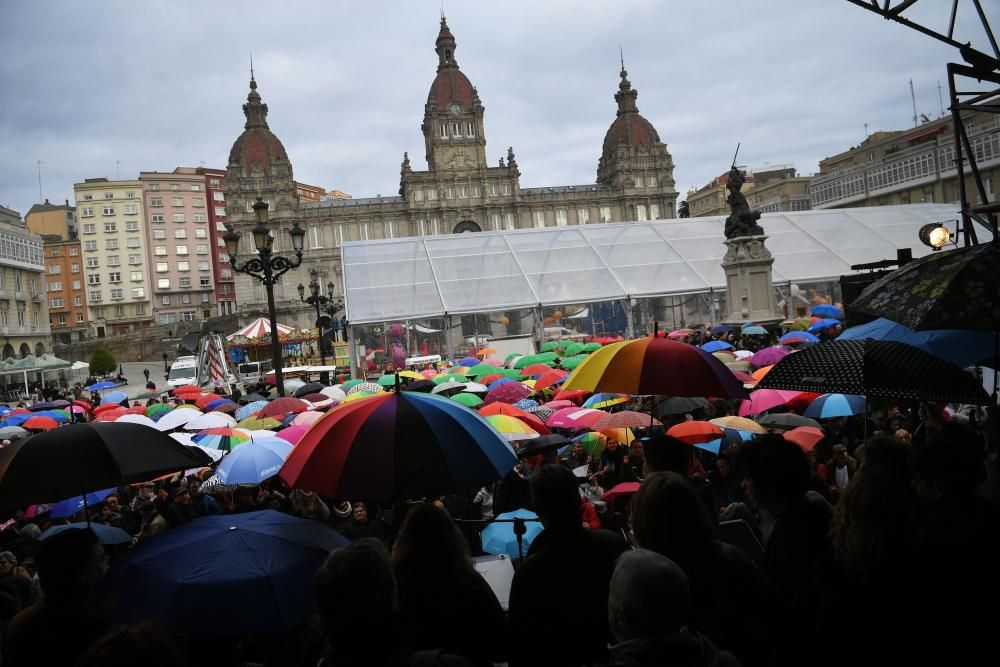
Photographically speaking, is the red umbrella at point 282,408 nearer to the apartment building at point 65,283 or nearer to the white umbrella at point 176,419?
the white umbrella at point 176,419

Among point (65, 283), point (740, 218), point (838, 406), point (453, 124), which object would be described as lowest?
point (838, 406)

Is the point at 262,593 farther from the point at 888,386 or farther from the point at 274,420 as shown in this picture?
the point at 274,420

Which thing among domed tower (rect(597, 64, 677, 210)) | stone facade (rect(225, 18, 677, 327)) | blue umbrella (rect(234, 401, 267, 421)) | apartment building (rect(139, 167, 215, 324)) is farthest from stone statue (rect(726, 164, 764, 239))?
apartment building (rect(139, 167, 215, 324))

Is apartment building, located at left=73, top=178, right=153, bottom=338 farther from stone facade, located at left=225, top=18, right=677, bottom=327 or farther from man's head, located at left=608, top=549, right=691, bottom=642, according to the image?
man's head, located at left=608, top=549, right=691, bottom=642

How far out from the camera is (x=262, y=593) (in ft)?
9.39

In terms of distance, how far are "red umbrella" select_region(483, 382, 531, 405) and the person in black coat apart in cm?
796

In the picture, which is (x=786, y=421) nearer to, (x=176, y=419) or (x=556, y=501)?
(x=556, y=501)

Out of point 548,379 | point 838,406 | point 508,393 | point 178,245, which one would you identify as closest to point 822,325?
point 548,379

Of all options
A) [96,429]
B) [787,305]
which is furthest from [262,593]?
[787,305]

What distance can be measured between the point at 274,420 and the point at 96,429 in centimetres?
645

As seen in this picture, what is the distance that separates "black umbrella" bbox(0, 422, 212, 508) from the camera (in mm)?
3932

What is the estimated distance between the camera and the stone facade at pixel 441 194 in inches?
2982

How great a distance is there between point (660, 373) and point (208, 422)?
752cm

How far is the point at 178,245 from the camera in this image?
85.2m
